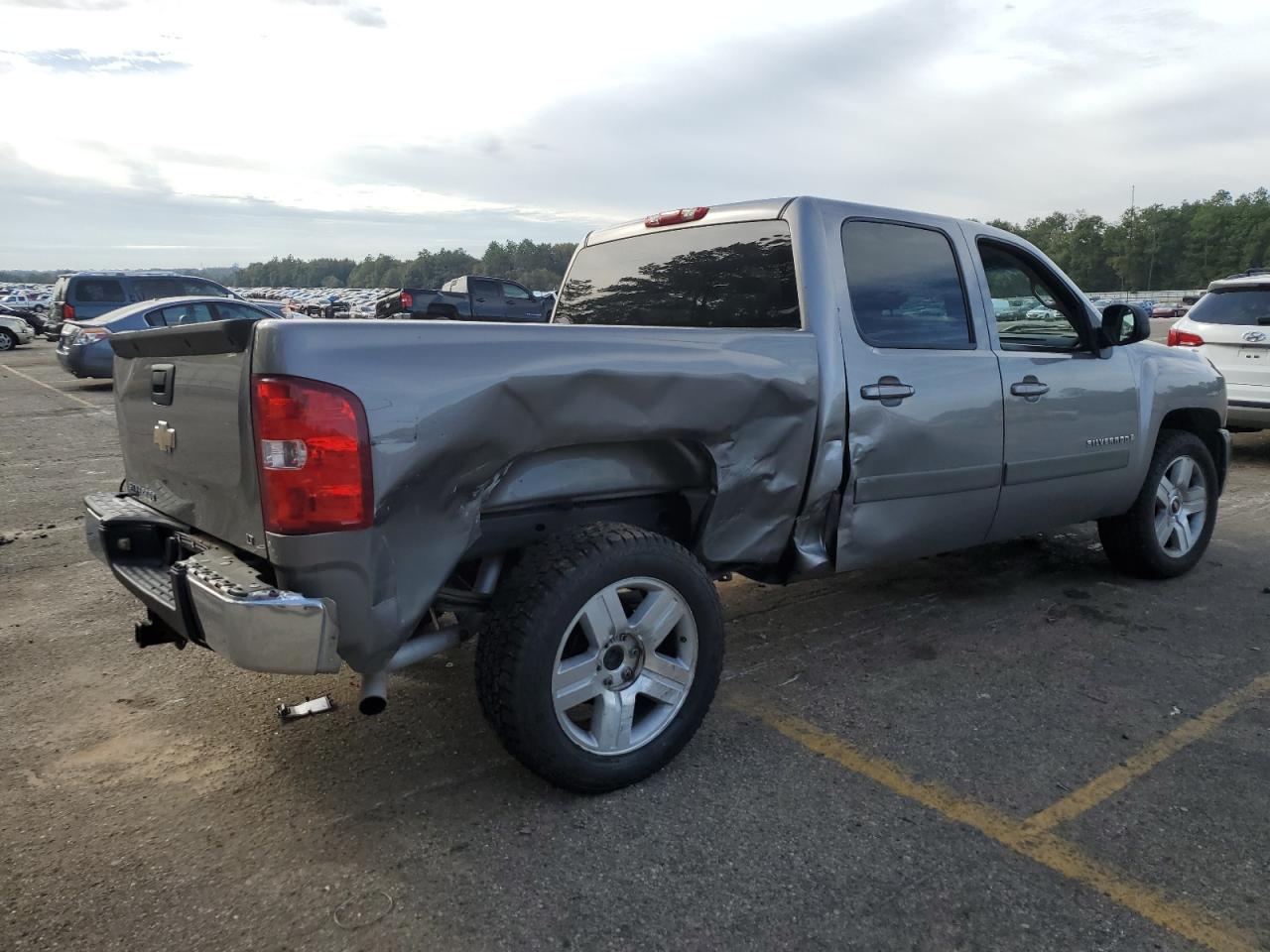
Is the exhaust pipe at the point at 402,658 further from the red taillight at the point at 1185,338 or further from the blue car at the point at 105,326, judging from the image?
the blue car at the point at 105,326

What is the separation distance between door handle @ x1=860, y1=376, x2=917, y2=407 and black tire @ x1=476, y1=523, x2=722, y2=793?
3.48 ft

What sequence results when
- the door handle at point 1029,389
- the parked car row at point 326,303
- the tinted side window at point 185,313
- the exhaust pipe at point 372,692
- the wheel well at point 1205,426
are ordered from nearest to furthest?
the exhaust pipe at point 372,692 < the door handle at point 1029,389 < the wheel well at point 1205,426 < the tinted side window at point 185,313 < the parked car row at point 326,303

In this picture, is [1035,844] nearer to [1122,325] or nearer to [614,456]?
[614,456]

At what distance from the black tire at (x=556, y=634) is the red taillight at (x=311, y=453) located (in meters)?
0.57

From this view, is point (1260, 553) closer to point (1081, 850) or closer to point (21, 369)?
point (1081, 850)

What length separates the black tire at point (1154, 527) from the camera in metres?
4.89

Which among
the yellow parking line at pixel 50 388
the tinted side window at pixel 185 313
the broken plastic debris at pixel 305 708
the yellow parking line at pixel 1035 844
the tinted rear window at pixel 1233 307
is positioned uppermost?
the tinted rear window at pixel 1233 307

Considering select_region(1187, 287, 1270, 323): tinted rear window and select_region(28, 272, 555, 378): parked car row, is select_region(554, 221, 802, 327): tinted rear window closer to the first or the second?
select_region(28, 272, 555, 378): parked car row

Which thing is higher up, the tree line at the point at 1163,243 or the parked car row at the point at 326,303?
the tree line at the point at 1163,243

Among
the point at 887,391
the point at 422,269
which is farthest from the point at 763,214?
the point at 422,269

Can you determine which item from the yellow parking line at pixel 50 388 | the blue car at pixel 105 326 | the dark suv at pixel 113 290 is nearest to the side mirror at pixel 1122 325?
the blue car at pixel 105 326

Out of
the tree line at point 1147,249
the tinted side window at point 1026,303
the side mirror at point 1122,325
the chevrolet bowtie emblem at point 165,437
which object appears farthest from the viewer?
the tree line at point 1147,249

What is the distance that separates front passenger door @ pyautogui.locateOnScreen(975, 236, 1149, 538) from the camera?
4.15 m

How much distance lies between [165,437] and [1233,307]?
30.1 feet
